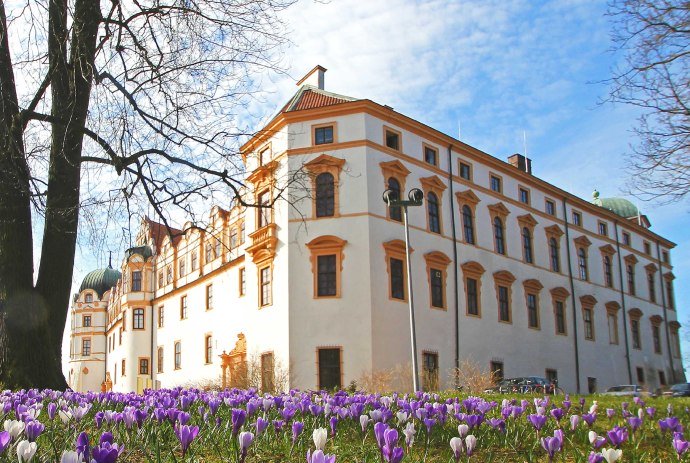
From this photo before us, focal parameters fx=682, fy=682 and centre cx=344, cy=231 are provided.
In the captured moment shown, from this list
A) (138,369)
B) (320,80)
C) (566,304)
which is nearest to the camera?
(320,80)

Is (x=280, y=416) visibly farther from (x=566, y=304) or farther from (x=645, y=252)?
(x=645, y=252)

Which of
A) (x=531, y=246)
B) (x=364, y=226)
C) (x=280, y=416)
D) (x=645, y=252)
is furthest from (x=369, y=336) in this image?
(x=645, y=252)

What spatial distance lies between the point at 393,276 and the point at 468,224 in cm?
783

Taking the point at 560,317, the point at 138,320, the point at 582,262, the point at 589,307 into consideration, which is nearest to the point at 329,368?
the point at 560,317

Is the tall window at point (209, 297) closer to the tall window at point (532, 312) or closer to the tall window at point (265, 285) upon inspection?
the tall window at point (265, 285)

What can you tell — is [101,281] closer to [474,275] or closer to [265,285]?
[265,285]

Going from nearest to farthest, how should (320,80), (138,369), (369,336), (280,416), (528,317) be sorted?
(280,416) → (369,336) → (320,80) → (528,317) → (138,369)

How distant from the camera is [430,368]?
3366cm

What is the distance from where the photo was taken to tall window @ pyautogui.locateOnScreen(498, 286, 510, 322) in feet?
131

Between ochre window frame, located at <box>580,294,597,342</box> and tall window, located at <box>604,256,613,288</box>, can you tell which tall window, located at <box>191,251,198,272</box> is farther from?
tall window, located at <box>604,256,613,288</box>

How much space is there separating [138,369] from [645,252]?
144ft

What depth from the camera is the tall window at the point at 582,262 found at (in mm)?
48572

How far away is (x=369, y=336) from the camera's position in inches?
1245

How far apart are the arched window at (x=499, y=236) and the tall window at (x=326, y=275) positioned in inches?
500
